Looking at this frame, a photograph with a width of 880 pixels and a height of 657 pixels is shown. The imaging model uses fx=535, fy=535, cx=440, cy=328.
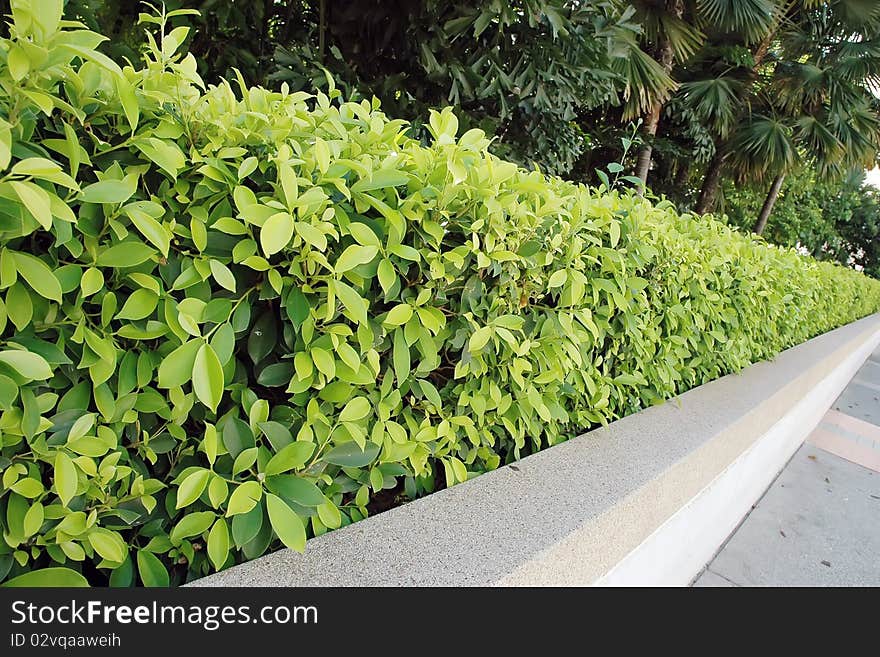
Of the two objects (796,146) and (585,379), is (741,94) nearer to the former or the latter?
(796,146)

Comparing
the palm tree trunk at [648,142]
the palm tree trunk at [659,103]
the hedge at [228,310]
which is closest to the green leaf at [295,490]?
the hedge at [228,310]

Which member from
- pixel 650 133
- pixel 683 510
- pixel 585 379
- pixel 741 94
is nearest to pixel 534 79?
pixel 585 379

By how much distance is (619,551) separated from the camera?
4.65ft

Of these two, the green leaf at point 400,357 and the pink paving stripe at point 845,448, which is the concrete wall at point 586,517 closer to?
the green leaf at point 400,357

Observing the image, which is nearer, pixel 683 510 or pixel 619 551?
pixel 619 551

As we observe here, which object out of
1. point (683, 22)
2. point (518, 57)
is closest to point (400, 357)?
point (518, 57)

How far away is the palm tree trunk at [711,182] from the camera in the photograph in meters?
7.83

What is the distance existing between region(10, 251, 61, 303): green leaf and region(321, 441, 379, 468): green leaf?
543 mm

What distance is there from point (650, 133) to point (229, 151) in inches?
242

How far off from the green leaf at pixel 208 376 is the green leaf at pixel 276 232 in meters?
0.19

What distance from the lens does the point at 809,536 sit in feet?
7.81

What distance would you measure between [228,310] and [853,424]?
520 cm

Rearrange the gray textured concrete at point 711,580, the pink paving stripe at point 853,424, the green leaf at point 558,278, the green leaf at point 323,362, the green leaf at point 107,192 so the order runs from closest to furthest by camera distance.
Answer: the green leaf at point 107,192, the green leaf at point 323,362, the green leaf at point 558,278, the gray textured concrete at point 711,580, the pink paving stripe at point 853,424

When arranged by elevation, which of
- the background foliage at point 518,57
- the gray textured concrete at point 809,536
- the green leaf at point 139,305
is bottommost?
the gray textured concrete at point 809,536
